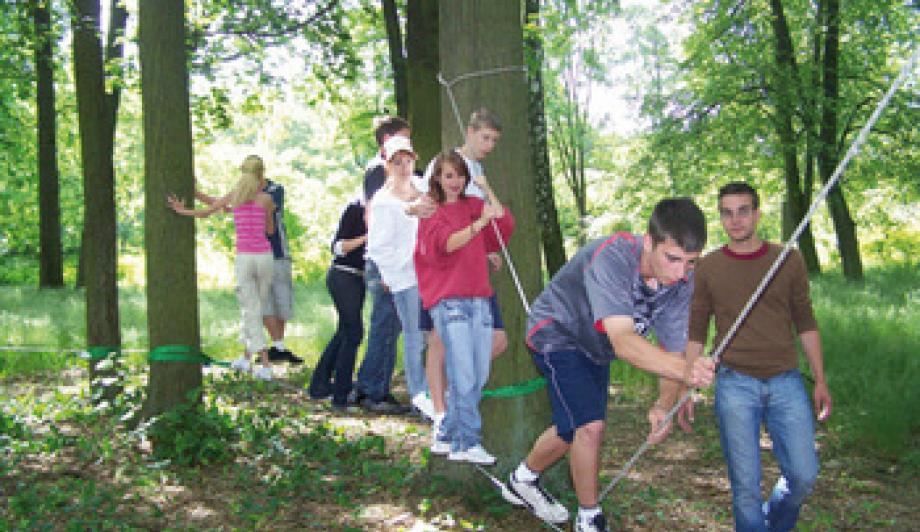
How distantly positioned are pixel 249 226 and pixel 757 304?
4655mm

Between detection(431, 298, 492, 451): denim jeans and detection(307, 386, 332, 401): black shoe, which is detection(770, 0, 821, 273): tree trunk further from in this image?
detection(431, 298, 492, 451): denim jeans

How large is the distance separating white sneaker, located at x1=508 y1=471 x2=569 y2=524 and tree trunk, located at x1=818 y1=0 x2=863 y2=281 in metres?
12.9

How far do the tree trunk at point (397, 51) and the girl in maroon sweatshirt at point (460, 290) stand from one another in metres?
6.94

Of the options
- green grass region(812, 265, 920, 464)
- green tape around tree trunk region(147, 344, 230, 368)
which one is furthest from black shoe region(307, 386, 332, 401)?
green grass region(812, 265, 920, 464)

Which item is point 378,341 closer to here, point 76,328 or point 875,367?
point 875,367

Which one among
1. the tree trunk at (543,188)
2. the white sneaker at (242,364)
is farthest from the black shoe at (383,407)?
the tree trunk at (543,188)

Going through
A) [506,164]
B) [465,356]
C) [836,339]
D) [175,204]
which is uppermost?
[506,164]

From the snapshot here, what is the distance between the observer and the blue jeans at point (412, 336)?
555cm

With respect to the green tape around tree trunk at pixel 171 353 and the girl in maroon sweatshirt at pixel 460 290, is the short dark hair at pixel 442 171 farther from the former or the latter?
the green tape around tree trunk at pixel 171 353

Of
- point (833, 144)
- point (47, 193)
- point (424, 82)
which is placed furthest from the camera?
point (47, 193)

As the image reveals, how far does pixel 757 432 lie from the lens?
419cm

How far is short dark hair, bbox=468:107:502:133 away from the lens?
432 centimetres

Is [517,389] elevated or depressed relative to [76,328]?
elevated

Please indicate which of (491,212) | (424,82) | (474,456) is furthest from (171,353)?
(424,82)
